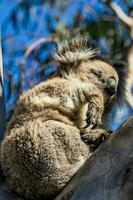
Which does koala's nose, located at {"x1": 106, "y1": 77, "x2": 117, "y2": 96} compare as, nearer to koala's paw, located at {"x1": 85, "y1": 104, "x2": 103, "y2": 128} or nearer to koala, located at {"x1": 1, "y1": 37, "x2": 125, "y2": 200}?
koala, located at {"x1": 1, "y1": 37, "x2": 125, "y2": 200}

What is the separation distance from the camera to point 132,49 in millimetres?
6426

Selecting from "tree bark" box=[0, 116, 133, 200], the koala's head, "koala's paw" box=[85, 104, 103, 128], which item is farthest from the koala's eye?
"tree bark" box=[0, 116, 133, 200]

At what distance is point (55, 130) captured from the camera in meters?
3.59

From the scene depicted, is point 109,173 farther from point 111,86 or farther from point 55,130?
point 111,86

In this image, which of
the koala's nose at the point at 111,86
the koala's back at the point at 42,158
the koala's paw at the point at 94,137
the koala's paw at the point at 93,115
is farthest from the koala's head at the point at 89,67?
the koala's back at the point at 42,158

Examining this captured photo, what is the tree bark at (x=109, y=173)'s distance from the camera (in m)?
2.93

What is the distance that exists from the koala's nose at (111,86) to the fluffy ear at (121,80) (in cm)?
29

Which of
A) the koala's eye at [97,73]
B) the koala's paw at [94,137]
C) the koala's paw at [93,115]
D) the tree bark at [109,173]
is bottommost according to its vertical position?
the tree bark at [109,173]

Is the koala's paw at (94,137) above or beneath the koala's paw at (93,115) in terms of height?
beneath

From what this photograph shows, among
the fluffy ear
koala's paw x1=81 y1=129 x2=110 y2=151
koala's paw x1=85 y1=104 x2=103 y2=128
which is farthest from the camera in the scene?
the fluffy ear

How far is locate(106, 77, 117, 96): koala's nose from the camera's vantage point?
14.0ft

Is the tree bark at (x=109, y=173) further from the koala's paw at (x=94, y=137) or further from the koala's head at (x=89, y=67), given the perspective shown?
the koala's head at (x=89, y=67)

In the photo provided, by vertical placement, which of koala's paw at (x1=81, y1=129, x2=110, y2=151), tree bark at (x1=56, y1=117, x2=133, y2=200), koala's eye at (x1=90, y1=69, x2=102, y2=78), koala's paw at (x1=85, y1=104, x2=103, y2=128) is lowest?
tree bark at (x1=56, y1=117, x2=133, y2=200)

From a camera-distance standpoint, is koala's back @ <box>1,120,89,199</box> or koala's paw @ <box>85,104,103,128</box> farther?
koala's paw @ <box>85,104,103,128</box>
